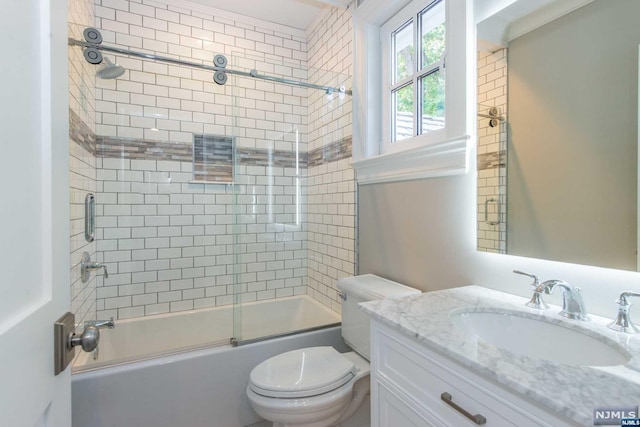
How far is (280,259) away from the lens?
2.59 meters

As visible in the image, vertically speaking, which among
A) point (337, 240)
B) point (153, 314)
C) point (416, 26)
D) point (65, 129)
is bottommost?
point (153, 314)

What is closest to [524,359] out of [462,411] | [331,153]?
[462,411]

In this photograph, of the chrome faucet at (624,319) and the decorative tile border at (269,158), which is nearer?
the chrome faucet at (624,319)

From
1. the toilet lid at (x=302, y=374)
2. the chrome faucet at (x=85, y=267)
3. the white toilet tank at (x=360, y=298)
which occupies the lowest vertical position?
the toilet lid at (x=302, y=374)

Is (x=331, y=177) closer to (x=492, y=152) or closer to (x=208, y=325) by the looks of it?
(x=492, y=152)

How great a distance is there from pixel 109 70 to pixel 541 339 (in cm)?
281

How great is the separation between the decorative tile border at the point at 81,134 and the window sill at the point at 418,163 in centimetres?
166

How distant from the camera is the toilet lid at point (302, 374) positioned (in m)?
1.39

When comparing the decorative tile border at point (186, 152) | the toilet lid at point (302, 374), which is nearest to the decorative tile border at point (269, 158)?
the decorative tile border at point (186, 152)

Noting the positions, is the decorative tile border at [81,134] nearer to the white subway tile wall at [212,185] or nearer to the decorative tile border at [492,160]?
the white subway tile wall at [212,185]

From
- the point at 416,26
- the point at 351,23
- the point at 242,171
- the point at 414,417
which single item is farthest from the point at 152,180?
the point at 414,417

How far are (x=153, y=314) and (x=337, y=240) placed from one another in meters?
1.59

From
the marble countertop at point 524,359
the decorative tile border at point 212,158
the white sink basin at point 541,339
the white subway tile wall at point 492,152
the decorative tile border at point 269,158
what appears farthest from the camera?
the decorative tile border at point 212,158

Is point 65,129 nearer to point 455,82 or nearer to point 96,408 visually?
point 455,82
